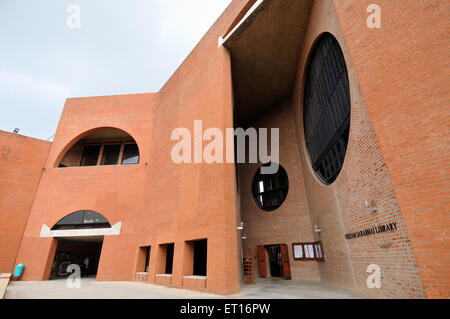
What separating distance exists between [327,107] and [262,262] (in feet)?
30.5

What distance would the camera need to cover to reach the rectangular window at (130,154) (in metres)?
15.2

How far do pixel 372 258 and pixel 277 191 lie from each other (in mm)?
8060

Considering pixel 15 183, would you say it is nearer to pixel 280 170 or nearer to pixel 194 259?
pixel 194 259

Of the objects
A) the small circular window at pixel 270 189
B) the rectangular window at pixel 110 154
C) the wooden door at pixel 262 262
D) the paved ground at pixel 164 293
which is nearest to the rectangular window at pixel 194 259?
the paved ground at pixel 164 293

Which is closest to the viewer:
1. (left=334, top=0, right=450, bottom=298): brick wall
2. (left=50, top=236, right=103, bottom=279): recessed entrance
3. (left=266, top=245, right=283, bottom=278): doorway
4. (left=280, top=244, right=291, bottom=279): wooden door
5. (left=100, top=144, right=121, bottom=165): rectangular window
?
(left=334, top=0, right=450, bottom=298): brick wall

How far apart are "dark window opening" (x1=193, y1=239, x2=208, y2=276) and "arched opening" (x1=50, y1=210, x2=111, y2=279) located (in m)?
6.07

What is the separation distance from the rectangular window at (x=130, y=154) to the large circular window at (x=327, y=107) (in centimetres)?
1175

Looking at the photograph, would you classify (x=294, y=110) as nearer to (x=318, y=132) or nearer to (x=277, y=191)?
(x=318, y=132)

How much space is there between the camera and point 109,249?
11562 millimetres

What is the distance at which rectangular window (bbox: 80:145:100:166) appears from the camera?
16092mm

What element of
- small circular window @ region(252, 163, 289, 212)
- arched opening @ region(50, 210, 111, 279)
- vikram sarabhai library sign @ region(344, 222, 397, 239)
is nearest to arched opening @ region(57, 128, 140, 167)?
arched opening @ region(50, 210, 111, 279)

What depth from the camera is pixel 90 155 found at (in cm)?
1636

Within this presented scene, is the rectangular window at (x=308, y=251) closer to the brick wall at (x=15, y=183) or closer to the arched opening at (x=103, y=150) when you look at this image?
the arched opening at (x=103, y=150)

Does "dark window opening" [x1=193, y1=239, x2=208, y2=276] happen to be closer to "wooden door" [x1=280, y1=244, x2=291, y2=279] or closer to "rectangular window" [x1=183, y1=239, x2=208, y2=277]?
"rectangular window" [x1=183, y1=239, x2=208, y2=277]
